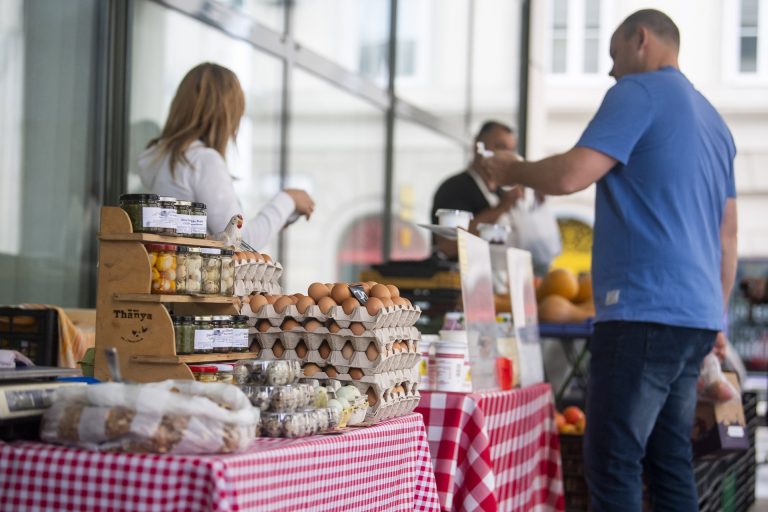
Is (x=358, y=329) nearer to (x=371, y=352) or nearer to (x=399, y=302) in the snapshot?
(x=371, y=352)

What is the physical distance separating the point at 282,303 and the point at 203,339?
0.98 feet

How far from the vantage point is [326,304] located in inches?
106

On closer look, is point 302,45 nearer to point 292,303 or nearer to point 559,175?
point 559,175

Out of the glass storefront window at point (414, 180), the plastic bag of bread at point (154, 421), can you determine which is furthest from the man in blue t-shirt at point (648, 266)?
the glass storefront window at point (414, 180)

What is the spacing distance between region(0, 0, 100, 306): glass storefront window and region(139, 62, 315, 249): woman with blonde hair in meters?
0.92

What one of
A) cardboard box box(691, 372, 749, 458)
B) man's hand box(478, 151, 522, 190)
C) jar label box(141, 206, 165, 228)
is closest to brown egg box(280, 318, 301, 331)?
jar label box(141, 206, 165, 228)

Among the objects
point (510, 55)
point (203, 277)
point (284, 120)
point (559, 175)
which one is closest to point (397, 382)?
point (203, 277)

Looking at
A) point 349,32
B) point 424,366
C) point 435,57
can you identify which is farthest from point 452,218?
point 435,57

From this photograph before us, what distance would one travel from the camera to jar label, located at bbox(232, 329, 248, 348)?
257cm

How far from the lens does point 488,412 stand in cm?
341

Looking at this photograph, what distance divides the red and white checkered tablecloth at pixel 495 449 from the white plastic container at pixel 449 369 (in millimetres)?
51

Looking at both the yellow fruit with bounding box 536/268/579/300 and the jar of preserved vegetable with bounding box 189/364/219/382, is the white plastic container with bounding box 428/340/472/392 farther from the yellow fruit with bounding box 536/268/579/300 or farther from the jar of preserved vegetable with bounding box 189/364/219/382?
the yellow fruit with bounding box 536/268/579/300

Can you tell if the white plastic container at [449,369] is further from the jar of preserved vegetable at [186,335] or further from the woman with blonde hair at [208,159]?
the jar of preserved vegetable at [186,335]

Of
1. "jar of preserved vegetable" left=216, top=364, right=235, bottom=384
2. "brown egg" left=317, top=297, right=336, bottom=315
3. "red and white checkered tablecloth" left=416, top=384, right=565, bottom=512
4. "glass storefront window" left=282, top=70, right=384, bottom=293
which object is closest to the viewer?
"jar of preserved vegetable" left=216, top=364, right=235, bottom=384
